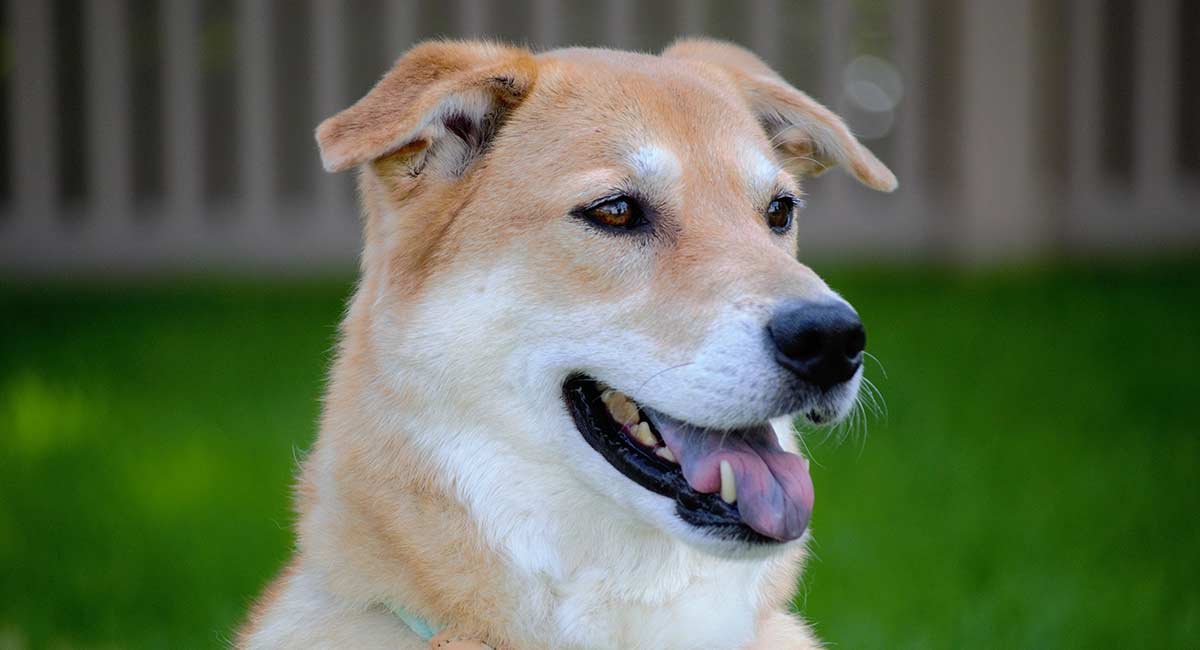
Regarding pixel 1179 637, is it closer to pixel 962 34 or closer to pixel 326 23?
pixel 962 34

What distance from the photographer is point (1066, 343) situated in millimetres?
8484

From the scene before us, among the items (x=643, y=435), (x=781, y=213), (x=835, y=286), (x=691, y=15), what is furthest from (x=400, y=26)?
(x=643, y=435)

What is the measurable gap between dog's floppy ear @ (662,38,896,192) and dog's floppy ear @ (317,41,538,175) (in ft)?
2.11

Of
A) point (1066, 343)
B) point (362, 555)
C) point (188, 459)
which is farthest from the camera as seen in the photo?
point (1066, 343)

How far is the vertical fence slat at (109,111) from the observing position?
11.2 m

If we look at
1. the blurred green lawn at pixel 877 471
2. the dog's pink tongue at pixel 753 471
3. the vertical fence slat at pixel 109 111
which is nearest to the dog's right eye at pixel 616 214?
the dog's pink tongue at pixel 753 471

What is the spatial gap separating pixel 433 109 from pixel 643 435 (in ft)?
2.90

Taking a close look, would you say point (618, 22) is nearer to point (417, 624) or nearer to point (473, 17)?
point (473, 17)

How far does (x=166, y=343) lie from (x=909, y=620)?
5.70m

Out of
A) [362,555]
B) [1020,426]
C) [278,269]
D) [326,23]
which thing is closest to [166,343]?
[278,269]

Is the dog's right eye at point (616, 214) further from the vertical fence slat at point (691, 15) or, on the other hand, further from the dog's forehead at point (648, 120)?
the vertical fence slat at point (691, 15)

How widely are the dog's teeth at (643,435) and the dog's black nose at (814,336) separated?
37cm

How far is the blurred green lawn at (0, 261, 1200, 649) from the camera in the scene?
485 cm

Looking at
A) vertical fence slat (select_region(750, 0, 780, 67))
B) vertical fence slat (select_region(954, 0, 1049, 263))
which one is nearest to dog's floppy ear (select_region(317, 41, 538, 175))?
vertical fence slat (select_region(750, 0, 780, 67))
